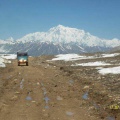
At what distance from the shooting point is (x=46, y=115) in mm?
16422

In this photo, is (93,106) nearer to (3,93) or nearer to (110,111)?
(110,111)

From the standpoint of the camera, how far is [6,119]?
50.6 ft

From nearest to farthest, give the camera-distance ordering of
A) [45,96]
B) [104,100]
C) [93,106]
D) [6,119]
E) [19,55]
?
[6,119], [93,106], [104,100], [45,96], [19,55]

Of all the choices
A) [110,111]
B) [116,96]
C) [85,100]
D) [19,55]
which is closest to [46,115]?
[110,111]

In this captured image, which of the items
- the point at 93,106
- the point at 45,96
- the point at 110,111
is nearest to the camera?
the point at 110,111

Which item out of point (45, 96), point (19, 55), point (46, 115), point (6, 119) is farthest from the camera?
point (19, 55)

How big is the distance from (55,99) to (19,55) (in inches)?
2042

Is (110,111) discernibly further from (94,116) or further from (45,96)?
(45,96)

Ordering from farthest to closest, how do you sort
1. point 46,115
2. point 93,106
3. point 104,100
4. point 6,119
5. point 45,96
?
point 45,96
point 104,100
point 93,106
point 46,115
point 6,119

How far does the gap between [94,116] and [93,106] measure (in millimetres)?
2815

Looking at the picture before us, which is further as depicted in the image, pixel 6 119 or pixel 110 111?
pixel 110 111

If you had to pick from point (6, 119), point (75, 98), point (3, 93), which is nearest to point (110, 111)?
point (75, 98)

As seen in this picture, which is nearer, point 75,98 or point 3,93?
point 75,98

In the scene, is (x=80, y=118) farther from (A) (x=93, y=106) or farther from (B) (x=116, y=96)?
(B) (x=116, y=96)
